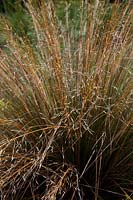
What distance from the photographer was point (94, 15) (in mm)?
3410

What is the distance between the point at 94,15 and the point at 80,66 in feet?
1.39

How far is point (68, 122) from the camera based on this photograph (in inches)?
116

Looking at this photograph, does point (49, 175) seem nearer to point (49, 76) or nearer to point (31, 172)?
point (31, 172)

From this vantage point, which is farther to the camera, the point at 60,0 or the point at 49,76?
the point at 60,0

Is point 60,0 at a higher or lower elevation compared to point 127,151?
lower

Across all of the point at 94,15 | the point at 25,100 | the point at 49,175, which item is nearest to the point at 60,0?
the point at 94,15

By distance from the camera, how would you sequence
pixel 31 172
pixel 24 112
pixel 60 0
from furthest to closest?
pixel 60 0 → pixel 24 112 → pixel 31 172

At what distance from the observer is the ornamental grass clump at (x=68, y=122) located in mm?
2959

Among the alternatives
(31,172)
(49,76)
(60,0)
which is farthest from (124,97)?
(60,0)

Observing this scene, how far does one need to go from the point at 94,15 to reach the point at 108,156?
102 cm

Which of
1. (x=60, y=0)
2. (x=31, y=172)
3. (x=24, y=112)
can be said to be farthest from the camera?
(x=60, y=0)

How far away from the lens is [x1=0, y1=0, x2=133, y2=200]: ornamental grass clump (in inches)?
116

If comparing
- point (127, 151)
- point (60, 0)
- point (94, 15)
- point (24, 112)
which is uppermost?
point (94, 15)

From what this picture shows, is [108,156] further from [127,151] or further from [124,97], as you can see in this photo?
[124,97]
